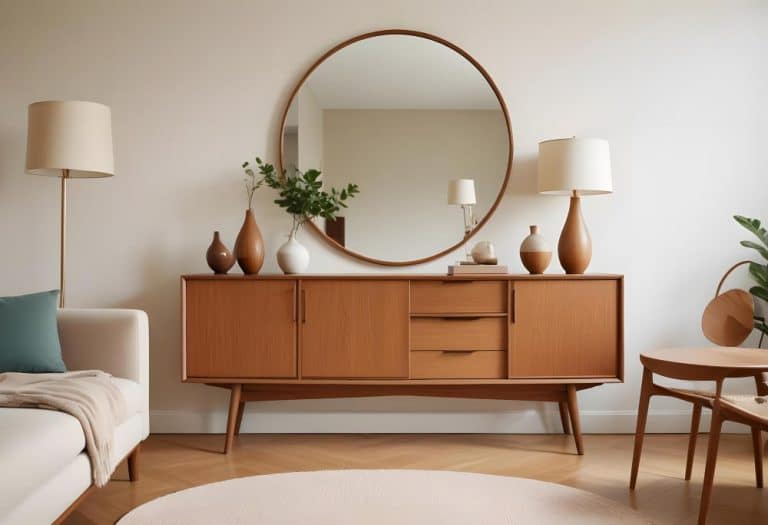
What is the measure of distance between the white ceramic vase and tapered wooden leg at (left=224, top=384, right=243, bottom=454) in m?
0.59

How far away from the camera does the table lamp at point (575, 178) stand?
328 cm

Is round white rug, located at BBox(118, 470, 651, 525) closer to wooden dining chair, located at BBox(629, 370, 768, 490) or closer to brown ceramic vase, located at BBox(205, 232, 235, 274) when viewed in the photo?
wooden dining chair, located at BBox(629, 370, 768, 490)

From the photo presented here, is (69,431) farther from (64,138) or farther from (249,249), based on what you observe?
(64,138)

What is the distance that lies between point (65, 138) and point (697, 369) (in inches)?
109

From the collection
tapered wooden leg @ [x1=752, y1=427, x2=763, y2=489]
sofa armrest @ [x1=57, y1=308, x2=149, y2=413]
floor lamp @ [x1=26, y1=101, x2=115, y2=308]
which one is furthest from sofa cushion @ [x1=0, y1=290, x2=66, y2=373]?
tapered wooden leg @ [x1=752, y1=427, x2=763, y2=489]

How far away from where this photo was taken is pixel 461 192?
3.61 m

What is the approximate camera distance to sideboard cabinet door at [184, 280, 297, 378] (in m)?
3.20

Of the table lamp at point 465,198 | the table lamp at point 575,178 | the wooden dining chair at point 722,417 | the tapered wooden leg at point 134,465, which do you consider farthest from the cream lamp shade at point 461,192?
the tapered wooden leg at point 134,465

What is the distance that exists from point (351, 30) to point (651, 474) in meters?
2.51

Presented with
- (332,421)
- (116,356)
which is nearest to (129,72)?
(116,356)

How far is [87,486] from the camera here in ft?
7.07

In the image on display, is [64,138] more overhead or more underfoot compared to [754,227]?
more overhead

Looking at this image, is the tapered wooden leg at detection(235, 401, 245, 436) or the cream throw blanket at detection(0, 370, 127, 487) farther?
the tapered wooden leg at detection(235, 401, 245, 436)

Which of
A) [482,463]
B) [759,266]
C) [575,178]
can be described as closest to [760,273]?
[759,266]
